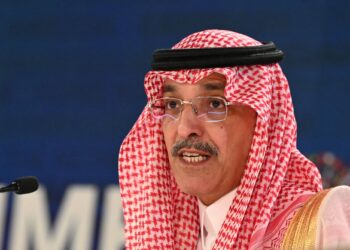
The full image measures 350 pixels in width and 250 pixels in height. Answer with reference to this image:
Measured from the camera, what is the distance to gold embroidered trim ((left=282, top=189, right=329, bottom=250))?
3.29m

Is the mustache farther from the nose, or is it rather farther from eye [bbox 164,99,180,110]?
eye [bbox 164,99,180,110]

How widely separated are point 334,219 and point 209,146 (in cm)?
45

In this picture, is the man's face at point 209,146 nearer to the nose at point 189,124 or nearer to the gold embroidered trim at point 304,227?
the nose at point 189,124

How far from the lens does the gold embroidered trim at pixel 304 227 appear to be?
3295 millimetres

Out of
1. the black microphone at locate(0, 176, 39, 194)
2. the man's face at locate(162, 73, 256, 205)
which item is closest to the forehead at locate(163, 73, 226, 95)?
the man's face at locate(162, 73, 256, 205)

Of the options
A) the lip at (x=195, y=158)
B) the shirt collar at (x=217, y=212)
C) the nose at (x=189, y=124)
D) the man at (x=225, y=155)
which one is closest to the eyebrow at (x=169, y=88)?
the man at (x=225, y=155)

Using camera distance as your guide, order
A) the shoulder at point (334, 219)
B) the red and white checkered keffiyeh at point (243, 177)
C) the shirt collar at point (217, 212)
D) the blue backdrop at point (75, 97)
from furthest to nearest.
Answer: the blue backdrop at point (75, 97)
the shirt collar at point (217, 212)
the red and white checkered keffiyeh at point (243, 177)
the shoulder at point (334, 219)

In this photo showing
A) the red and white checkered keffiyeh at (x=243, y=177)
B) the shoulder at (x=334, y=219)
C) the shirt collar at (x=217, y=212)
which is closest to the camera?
the shoulder at (x=334, y=219)

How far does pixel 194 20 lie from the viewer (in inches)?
216

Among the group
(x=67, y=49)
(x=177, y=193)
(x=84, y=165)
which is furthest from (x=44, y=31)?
(x=177, y=193)

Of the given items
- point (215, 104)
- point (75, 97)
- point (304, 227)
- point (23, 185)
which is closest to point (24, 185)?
point (23, 185)

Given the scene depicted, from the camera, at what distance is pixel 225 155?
352 cm

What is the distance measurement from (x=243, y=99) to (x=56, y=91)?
7.72 feet

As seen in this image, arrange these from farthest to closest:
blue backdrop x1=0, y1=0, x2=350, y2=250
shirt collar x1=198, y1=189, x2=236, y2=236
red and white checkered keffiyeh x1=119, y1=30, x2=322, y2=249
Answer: blue backdrop x1=0, y1=0, x2=350, y2=250 < shirt collar x1=198, y1=189, x2=236, y2=236 < red and white checkered keffiyeh x1=119, y1=30, x2=322, y2=249
